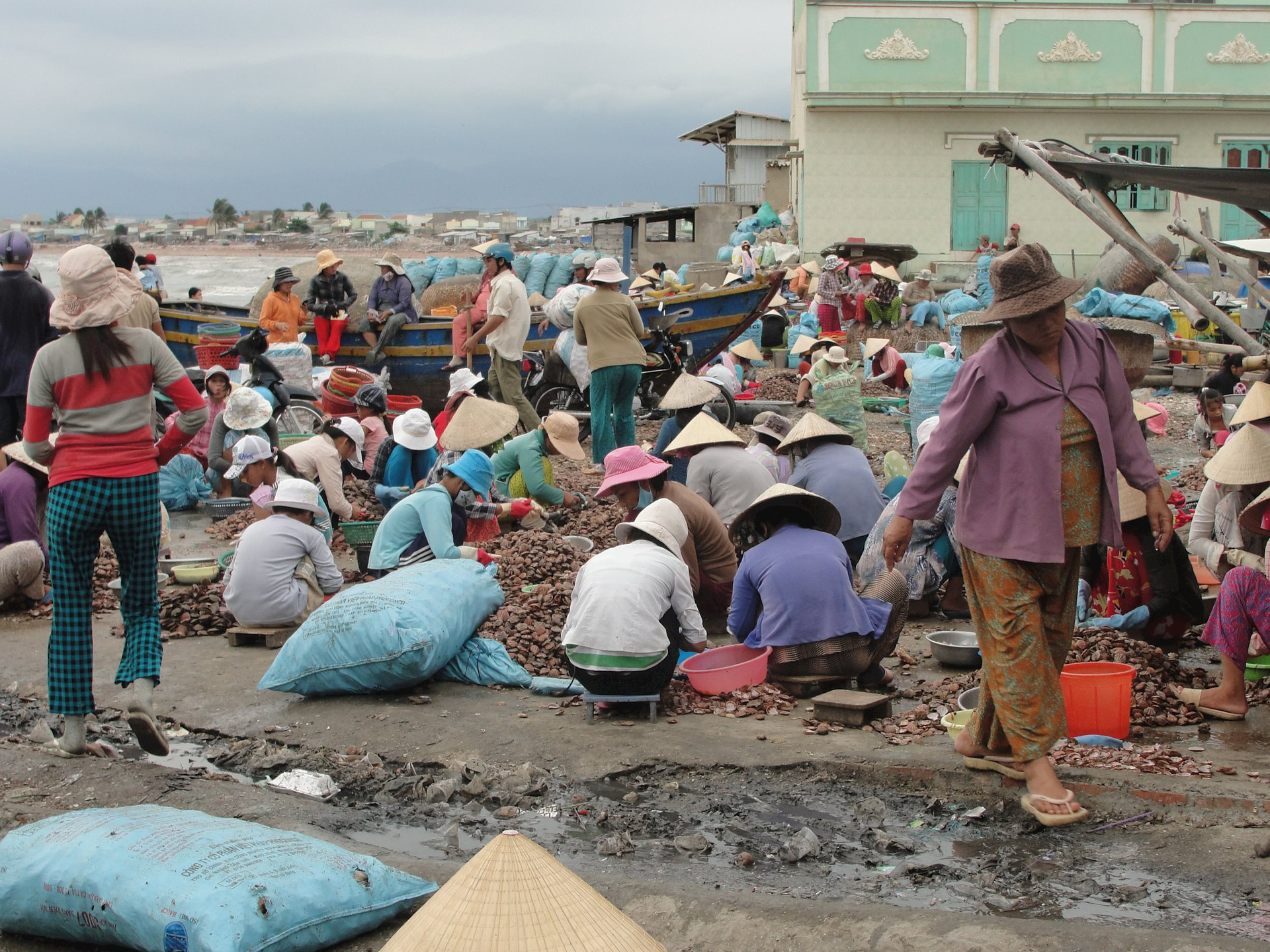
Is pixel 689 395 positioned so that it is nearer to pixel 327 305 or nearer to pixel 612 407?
pixel 612 407

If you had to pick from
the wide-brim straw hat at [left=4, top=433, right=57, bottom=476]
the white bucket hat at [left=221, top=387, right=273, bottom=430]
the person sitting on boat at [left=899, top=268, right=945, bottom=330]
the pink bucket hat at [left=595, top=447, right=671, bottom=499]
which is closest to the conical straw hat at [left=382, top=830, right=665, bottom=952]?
the pink bucket hat at [left=595, top=447, right=671, bottom=499]

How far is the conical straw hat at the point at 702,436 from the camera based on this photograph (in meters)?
7.56

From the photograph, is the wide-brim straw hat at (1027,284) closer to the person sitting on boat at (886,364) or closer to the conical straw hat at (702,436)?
the conical straw hat at (702,436)

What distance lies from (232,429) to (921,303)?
41.8ft

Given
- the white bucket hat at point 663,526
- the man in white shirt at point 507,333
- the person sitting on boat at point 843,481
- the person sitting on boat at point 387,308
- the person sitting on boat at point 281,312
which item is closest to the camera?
the white bucket hat at point 663,526

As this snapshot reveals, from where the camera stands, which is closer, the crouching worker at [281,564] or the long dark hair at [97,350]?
the long dark hair at [97,350]

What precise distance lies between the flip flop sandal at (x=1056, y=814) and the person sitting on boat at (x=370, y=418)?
22.1 ft

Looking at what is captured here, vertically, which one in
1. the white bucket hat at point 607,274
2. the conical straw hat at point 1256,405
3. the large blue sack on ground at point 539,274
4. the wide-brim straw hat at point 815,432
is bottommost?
the wide-brim straw hat at point 815,432

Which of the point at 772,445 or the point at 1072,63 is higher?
the point at 1072,63

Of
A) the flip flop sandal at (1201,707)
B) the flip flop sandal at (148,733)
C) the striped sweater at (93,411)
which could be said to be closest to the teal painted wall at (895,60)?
the flip flop sandal at (1201,707)

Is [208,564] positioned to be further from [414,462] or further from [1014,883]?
[1014,883]

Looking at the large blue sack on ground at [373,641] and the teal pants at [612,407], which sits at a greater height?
the teal pants at [612,407]

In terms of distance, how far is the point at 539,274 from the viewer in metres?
25.2

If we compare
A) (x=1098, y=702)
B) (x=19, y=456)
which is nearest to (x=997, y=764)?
(x=1098, y=702)
